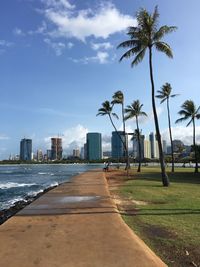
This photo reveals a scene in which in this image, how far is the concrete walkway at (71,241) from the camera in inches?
227

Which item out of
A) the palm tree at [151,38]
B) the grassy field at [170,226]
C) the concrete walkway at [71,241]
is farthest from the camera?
the palm tree at [151,38]

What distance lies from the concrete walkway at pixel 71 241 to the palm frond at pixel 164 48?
13.9 meters

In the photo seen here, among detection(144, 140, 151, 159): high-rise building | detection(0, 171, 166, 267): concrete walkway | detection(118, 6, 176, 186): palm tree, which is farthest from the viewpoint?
detection(144, 140, 151, 159): high-rise building

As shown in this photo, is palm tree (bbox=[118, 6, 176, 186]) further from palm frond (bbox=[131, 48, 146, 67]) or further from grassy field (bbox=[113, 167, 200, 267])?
grassy field (bbox=[113, 167, 200, 267])

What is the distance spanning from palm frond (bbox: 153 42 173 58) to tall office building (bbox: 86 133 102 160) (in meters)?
150

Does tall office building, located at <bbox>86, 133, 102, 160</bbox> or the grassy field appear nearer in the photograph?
the grassy field

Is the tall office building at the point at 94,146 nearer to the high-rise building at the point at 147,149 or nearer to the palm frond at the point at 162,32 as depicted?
the high-rise building at the point at 147,149

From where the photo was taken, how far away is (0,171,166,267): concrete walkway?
5.76m

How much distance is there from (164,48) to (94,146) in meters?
162

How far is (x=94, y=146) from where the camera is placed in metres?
184

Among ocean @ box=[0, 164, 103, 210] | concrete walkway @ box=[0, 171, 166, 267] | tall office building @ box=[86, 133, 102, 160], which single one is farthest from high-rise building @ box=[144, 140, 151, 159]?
concrete walkway @ box=[0, 171, 166, 267]

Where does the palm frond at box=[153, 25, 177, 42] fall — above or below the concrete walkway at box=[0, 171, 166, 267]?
above

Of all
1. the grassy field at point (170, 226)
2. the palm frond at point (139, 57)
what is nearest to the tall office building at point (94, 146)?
the palm frond at point (139, 57)

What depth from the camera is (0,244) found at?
6.88 m
